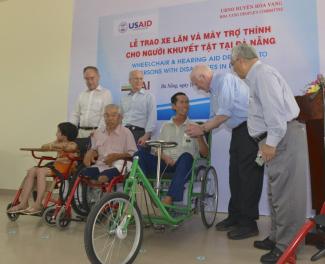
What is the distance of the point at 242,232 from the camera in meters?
2.70

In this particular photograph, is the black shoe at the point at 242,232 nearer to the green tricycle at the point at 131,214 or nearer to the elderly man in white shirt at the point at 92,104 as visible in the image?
the green tricycle at the point at 131,214

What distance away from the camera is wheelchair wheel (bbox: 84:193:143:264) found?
1.82 m

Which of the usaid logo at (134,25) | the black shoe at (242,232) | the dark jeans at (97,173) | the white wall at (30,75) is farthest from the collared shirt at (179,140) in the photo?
the white wall at (30,75)

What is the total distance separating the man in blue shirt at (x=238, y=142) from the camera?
2.69 m

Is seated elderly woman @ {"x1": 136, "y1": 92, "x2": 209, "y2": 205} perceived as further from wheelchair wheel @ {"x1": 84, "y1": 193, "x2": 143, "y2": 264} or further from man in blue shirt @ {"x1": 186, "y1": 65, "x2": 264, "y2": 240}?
wheelchair wheel @ {"x1": 84, "y1": 193, "x2": 143, "y2": 264}

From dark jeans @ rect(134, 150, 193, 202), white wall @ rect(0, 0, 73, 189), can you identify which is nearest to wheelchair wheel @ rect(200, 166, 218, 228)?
dark jeans @ rect(134, 150, 193, 202)

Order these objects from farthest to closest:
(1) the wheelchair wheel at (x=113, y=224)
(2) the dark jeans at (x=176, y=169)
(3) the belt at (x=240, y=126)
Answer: (3) the belt at (x=240, y=126)
(2) the dark jeans at (x=176, y=169)
(1) the wheelchair wheel at (x=113, y=224)

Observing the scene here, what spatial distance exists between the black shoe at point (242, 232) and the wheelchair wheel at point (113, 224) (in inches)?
36.2

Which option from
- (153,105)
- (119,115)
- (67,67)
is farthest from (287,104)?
(67,67)

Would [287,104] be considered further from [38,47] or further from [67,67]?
[38,47]

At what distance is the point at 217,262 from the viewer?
211cm

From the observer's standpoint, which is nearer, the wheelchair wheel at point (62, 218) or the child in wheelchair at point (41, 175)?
the wheelchair wheel at point (62, 218)

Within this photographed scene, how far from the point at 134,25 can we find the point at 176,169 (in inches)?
96.3

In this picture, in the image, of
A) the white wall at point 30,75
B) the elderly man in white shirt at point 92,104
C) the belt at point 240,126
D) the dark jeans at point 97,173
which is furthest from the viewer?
the white wall at point 30,75
